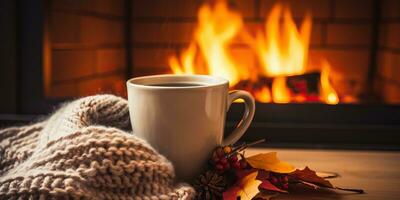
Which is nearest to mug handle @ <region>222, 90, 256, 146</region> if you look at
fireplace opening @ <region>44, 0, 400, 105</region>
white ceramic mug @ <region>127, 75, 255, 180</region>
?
white ceramic mug @ <region>127, 75, 255, 180</region>

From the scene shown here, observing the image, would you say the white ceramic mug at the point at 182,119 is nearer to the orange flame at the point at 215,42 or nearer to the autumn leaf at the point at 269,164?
the autumn leaf at the point at 269,164

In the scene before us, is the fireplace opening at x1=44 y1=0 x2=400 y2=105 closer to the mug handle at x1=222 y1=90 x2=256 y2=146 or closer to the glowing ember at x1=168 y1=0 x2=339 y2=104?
the glowing ember at x1=168 y1=0 x2=339 y2=104

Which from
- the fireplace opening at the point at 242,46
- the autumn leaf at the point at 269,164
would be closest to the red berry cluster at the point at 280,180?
the autumn leaf at the point at 269,164

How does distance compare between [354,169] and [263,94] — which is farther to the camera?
[263,94]

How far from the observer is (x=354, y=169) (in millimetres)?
703

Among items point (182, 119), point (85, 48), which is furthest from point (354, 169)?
point (85, 48)

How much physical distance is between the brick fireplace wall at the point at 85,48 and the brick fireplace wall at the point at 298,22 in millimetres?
42

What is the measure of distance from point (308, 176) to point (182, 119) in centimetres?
16

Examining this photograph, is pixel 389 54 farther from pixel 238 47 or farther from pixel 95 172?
pixel 95 172

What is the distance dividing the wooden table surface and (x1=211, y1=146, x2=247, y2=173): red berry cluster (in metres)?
0.06

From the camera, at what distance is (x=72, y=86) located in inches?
42.8

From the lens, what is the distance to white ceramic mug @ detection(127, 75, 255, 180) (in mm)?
491

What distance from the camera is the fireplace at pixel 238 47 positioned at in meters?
1.05

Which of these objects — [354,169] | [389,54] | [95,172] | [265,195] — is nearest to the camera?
[95,172]
